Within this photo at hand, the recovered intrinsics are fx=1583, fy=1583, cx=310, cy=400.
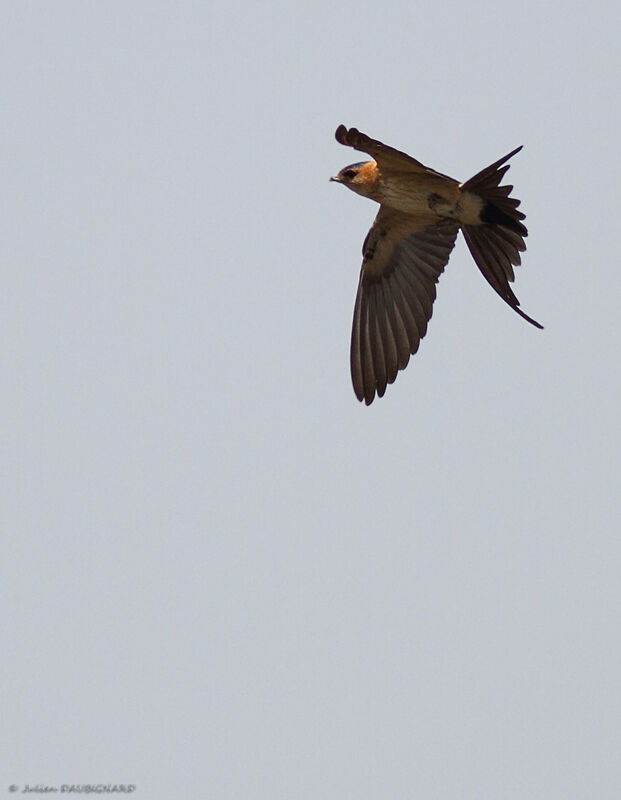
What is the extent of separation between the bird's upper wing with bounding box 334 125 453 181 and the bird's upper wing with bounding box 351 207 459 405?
0.88 m

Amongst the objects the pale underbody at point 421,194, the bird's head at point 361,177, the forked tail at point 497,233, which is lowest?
the forked tail at point 497,233

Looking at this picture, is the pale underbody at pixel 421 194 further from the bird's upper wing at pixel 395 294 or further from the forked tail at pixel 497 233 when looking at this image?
the bird's upper wing at pixel 395 294

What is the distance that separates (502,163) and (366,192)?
111cm

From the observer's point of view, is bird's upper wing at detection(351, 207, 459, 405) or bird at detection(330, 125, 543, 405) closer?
bird at detection(330, 125, 543, 405)

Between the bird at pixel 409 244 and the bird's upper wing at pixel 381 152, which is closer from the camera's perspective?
the bird's upper wing at pixel 381 152

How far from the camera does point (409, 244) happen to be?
11.1 m

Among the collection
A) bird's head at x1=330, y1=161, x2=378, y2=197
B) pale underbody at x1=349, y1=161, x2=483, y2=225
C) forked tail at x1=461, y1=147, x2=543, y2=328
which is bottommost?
forked tail at x1=461, y1=147, x2=543, y2=328

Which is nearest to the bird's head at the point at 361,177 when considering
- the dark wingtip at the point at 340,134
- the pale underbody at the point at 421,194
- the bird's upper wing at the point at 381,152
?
the pale underbody at the point at 421,194

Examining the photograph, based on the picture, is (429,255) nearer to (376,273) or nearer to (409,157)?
(376,273)

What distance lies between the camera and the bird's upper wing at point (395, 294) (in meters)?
11.0

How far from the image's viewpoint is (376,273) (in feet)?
37.5

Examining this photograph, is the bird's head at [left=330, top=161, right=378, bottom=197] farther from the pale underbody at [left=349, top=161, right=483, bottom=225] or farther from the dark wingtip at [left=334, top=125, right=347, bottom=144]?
the dark wingtip at [left=334, top=125, right=347, bottom=144]

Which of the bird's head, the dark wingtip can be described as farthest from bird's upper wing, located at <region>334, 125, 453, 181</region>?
the bird's head

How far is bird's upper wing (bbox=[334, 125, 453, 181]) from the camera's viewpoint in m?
8.97
